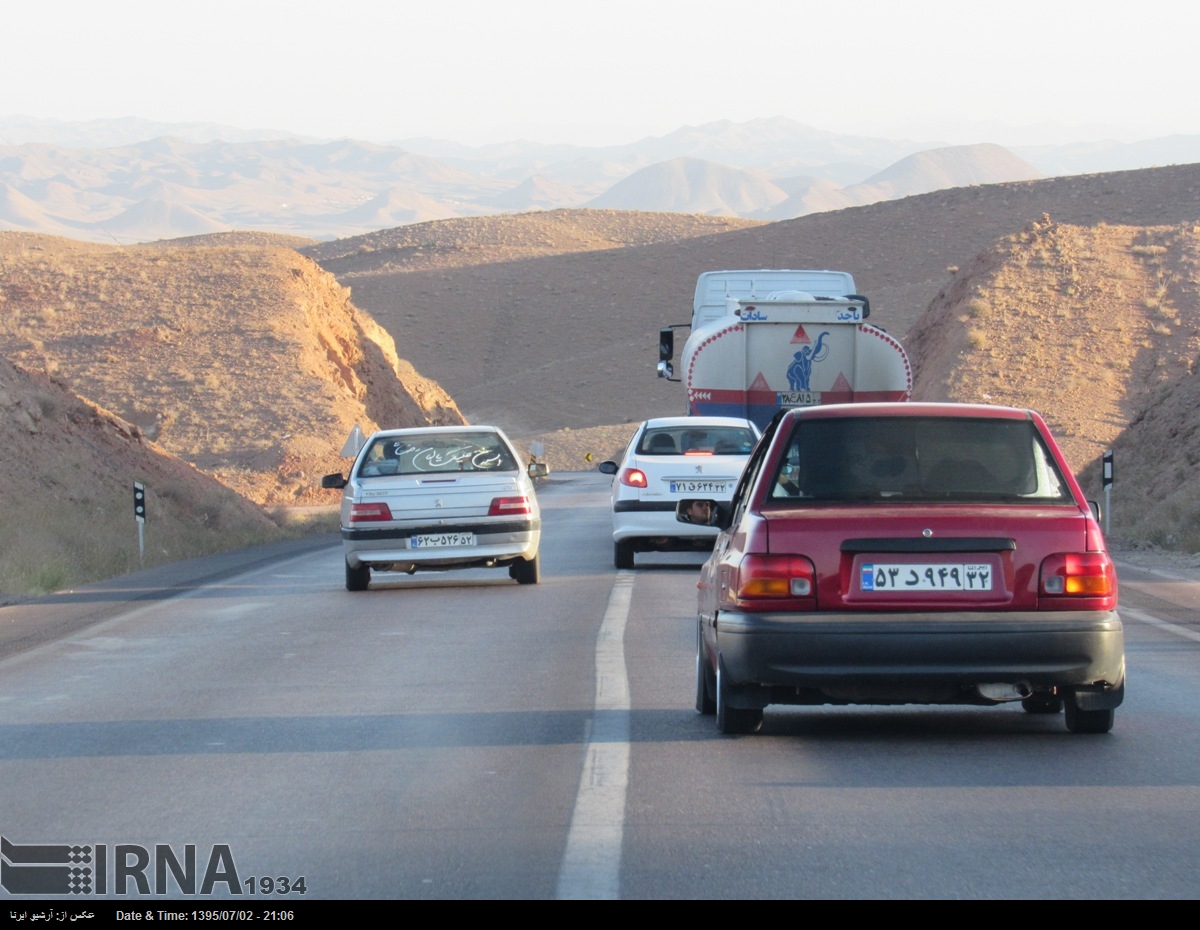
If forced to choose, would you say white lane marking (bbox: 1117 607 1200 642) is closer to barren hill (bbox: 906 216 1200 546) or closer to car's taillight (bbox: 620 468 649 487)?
car's taillight (bbox: 620 468 649 487)

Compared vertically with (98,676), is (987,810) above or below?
above

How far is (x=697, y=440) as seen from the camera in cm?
2102

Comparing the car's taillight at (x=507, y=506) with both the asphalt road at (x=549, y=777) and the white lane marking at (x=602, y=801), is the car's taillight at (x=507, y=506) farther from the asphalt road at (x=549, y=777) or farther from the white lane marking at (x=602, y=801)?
the white lane marking at (x=602, y=801)

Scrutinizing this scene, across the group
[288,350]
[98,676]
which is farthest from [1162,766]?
A: [288,350]

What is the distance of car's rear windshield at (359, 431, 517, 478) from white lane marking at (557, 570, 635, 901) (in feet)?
21.9

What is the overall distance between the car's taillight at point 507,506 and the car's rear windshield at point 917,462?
29.4 ft

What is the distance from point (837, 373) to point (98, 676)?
1490 cm

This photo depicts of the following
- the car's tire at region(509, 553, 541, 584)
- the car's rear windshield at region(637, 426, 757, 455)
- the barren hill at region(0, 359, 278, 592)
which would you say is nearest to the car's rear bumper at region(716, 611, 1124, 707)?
the car's tire at region(509, 553, 541, 584)

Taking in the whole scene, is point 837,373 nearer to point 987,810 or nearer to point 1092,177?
point 987,810

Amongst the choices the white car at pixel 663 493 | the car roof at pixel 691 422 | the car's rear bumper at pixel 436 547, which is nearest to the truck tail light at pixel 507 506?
the car's rear bumper at pixel 436 547

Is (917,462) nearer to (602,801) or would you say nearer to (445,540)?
(602,801)

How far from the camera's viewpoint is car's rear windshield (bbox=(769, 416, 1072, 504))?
8.60 metres

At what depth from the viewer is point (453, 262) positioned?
12862 cm

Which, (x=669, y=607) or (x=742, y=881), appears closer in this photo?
(x=742, y=881)
